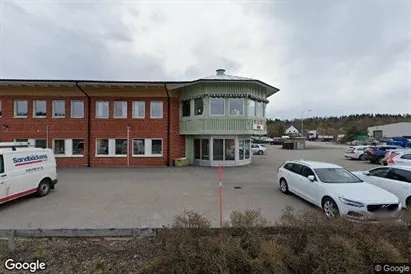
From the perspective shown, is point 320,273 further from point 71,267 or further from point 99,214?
point 99,214

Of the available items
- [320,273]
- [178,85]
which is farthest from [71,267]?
[178,85]

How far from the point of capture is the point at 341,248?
425cm

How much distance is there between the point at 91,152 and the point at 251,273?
59.0 ft

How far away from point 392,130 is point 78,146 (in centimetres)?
8559

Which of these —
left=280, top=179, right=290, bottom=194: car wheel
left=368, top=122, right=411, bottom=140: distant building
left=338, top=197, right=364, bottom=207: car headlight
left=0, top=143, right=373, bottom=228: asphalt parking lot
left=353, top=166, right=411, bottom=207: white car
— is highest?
left=368, top=122, right=411, bottom=140: distant building

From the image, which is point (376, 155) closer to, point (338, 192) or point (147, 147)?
point (338, 192)

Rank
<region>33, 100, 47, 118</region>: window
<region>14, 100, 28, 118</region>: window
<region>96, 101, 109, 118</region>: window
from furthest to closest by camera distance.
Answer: <region>96, 101, 109, 118</region>: window < <region>33, 100, 47, 118</region>: window < <region>14, 100, 28, 118</region>: window

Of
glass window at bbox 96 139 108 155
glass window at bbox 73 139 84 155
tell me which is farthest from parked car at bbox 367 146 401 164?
glass window at bbox 73 139 84 155

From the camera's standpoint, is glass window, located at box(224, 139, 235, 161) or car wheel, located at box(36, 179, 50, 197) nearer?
car wheel, located at box(36, 179, 50, 197)

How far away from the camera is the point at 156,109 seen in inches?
779

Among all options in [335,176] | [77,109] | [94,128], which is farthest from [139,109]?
[335,176]

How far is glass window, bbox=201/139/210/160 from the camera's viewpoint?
754 inches

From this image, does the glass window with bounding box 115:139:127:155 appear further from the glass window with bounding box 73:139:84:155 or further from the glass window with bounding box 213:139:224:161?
the glass window with bounding box 213:139:224:161

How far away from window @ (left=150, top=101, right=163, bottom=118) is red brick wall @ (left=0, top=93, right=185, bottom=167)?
31cm
